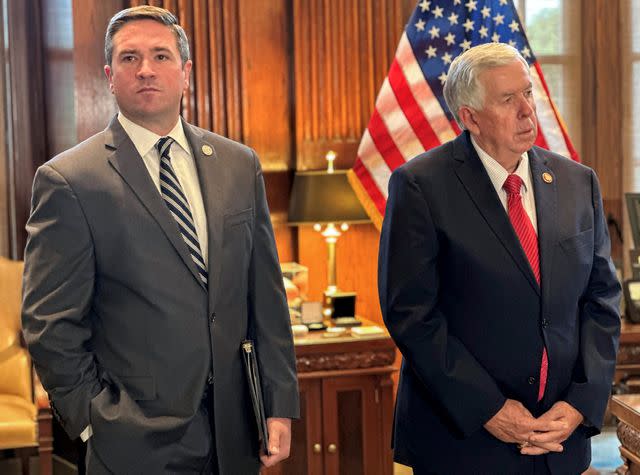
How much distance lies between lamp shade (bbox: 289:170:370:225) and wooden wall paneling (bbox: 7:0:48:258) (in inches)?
54.3

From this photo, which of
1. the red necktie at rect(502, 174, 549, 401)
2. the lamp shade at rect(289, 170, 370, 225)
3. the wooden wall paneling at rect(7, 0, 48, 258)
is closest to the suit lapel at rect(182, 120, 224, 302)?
the red necktie at rect(502, 174, 549, 401)

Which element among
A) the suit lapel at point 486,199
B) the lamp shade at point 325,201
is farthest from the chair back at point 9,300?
the suit lapel at point 486,199

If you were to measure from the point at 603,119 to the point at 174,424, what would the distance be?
3945mm

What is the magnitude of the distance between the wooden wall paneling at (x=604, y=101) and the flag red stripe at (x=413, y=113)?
→ 1.28 m

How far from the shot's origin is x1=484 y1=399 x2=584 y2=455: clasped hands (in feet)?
7.74

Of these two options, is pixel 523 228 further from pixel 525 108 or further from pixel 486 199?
pixel 525 108

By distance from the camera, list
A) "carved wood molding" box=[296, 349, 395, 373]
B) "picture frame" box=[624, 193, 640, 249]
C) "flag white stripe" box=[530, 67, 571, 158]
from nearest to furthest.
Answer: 1. "carved wood molding" box=[296, 349, 395, 373]
2. "flag white stripe" box=[530, 67, 571, 158]
3. "picture frame" box=[624, 193, 640, 249]

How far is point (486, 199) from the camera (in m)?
Result: 2.44

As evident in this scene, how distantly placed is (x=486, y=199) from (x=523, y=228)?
4.8 inches

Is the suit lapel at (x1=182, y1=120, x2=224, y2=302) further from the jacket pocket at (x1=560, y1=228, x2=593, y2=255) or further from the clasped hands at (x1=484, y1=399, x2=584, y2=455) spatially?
the jacket pocket at (x1=560, y1=228, x2=593, y2=255)

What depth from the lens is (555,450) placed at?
94.0 inches

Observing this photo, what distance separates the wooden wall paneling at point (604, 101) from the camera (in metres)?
5.39

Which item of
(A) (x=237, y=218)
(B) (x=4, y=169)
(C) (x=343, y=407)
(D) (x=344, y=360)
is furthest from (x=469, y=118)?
(B) (x=4, y=169)

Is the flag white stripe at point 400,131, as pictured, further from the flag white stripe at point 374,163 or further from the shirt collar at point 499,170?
the shirt collar at point 499,170
